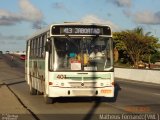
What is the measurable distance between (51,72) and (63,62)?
571mm

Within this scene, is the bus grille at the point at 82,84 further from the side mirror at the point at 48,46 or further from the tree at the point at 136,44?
the tree at the point at 136,44

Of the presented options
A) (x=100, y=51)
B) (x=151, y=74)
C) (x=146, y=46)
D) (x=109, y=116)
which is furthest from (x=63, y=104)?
(x=146, y=46)

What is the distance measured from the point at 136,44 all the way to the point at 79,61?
8142 cm

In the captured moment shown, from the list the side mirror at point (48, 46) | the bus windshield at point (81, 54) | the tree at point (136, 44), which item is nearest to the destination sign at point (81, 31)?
the bus windshield at point (81, 54)

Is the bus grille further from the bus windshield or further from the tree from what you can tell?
the tree

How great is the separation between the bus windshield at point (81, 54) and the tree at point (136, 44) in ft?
255

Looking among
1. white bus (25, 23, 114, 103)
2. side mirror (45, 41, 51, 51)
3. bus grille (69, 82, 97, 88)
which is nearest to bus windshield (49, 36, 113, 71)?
white bus (25, 23, 114, 103)

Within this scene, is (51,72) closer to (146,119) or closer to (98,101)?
(98,101)

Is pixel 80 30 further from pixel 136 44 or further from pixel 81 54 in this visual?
pixel 136 44

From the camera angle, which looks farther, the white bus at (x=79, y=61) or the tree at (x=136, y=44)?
the tree at (x=136, y=44)

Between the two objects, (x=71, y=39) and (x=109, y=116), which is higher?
(x=71, y=39)

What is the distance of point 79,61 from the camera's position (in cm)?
1794

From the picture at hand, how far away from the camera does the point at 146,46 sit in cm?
9825

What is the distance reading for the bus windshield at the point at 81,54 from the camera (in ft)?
58.5
